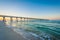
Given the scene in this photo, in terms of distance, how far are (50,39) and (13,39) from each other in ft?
5.17

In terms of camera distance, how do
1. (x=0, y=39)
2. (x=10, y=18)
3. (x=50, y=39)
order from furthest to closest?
(x=10, y=18) < (x=50, y=39) < (x=0, y=39)

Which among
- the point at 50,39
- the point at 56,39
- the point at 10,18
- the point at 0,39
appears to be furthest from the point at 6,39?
the point at 10,18

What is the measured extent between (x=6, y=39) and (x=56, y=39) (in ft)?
6.85

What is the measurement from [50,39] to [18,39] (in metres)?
1.41

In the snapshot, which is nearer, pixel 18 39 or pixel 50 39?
pixel 18 39

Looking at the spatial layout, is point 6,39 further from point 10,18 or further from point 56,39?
point 10,18

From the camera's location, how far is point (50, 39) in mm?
4227

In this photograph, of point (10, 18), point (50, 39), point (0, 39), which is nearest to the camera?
point (0, 39)

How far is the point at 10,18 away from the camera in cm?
2836

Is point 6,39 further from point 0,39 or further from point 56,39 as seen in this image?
point 56,39

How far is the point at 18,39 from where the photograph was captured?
3498mm

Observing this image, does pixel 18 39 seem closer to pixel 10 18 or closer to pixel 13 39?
pixel 13 39

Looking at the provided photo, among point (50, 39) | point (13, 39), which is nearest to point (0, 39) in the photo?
point (13, 39)

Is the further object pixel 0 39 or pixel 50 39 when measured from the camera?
pixel 50 39
